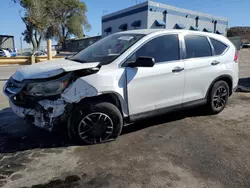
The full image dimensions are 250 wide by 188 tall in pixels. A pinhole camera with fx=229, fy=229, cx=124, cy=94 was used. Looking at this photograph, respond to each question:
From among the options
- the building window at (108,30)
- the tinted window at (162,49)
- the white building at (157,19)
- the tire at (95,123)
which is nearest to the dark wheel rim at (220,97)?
the tinted window at (162,49)

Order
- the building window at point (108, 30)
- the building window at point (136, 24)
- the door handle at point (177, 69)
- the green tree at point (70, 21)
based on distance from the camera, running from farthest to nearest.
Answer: the green tree at point (70, 21), the building window at point (108, 30), the building window at point (136, 24), the door handle at point (177, 69)

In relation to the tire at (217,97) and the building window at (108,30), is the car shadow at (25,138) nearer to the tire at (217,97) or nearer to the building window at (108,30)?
the tire at (217,97)

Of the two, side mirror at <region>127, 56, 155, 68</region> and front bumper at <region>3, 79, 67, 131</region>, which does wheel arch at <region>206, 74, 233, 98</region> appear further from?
front bumper at <region>3, 79, 67, 131</region>

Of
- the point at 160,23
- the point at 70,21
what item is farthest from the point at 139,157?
the point at 70,21

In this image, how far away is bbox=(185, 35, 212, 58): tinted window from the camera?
4234mm

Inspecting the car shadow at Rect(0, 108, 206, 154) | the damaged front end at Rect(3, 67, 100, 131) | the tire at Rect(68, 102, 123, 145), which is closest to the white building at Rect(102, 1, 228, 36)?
the car shadow at Rect(0, 108, 206, 154)

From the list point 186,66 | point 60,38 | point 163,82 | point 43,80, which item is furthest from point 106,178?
point 60,38

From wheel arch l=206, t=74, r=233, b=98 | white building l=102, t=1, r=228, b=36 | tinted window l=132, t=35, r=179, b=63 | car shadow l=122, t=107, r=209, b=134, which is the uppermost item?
white building l=102, t=1, r=228, b=36

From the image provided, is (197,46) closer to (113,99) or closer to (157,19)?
(113,99)

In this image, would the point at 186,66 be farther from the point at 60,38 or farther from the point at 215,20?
the point at 60,38

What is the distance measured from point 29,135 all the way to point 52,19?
1274 inches

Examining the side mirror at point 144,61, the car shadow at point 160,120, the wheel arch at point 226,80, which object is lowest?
the car shadow at point 160,120

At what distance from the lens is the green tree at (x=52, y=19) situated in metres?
27.4

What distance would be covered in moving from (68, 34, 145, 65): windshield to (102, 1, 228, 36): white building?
25961 millimetres
